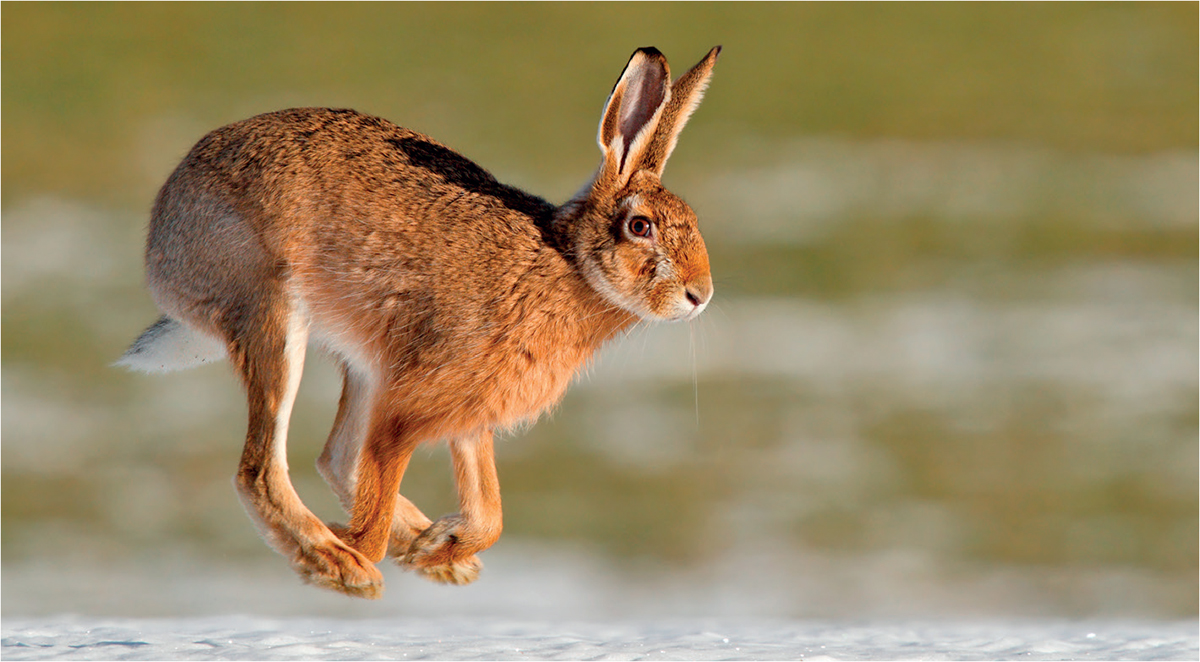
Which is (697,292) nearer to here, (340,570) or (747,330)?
(340,570)

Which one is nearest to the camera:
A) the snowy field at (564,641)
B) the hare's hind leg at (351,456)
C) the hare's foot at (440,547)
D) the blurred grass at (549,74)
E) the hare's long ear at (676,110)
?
the hare's long ear at (676,110)

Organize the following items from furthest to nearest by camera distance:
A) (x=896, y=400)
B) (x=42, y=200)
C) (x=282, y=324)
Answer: (x=42, y=200) → (x=896, y=400) → (x=282, y=324)

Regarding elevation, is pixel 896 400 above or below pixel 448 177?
above

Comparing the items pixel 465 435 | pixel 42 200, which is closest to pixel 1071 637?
pixel 465 435

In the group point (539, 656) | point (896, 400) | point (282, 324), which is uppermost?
point (896, 400)

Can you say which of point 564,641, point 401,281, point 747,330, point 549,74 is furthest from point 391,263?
point 549,74

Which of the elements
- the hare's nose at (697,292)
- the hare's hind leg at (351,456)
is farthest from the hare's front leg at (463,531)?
the hare's nose at (697,292)

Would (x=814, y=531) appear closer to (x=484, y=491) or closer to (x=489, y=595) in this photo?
(x=489, y=595)

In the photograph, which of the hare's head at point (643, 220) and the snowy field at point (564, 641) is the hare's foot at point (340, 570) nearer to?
the snowy field at point (564, 641)
